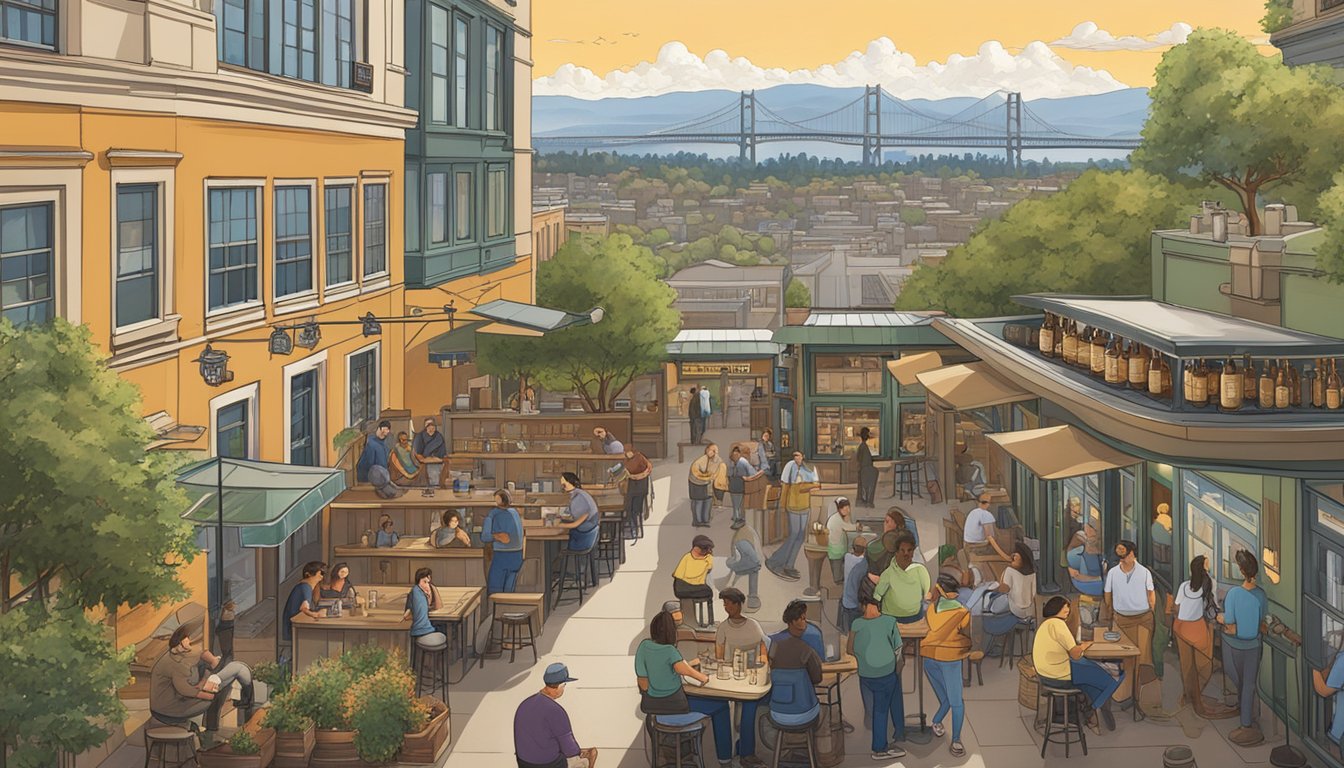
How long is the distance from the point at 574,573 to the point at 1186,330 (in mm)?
10239

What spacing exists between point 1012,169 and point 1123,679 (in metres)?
171

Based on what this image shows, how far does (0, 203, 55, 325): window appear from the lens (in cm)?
1295

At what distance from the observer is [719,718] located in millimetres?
13344

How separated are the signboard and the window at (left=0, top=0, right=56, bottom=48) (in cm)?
3150

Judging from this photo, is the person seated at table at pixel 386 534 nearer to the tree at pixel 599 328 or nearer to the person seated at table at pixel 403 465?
the person seated at table at pixel 403 465

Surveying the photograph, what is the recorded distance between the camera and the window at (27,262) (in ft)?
42.5

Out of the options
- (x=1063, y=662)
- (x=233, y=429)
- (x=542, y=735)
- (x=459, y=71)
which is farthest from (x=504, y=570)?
(x=459, y=71)

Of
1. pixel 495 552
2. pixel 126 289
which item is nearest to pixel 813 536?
pixel 495 552

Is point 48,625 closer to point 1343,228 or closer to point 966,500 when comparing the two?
point 1343,228

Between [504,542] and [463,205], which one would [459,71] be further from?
[504,542]

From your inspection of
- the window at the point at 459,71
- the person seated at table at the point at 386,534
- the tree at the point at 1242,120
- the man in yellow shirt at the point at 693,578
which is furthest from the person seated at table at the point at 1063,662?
the window at the point at 459,71

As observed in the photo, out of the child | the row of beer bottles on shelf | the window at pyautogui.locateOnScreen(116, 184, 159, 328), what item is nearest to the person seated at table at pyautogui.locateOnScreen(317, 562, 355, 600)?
the window at pyautogui.locateOnScreen(116, 184, 159, 328)

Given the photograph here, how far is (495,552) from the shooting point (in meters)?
17.9

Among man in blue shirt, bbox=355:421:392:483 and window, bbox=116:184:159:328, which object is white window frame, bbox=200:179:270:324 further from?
man in blue shirt, bbox=355:421:392:483
